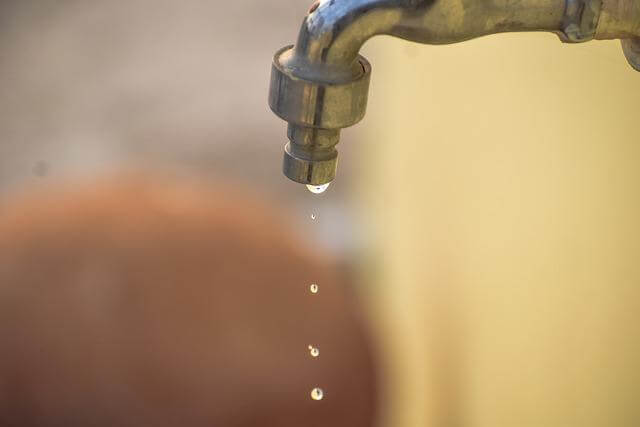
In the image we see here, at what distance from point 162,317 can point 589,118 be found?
60 centimetres

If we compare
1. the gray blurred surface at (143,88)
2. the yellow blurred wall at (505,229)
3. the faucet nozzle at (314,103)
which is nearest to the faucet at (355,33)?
the faucet nozzle at (314,103)

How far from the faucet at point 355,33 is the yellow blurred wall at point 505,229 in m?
0.42

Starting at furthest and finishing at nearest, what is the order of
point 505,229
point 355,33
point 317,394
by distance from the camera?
point 317,394 → point 505,229 → point 355,33

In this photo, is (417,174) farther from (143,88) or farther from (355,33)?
(355,33)

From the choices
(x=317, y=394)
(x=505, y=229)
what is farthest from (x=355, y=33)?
(x=317, y=394)

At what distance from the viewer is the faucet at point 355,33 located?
1.17 ft

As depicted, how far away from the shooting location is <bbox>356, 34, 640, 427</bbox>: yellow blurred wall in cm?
81

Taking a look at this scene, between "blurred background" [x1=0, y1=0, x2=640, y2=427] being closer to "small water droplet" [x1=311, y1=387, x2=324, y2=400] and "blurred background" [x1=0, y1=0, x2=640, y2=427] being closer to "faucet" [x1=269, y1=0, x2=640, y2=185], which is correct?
"small water droplet" [x1=311, y1=387, x2=324, y2=400]

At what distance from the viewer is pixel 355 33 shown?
359 millimetres

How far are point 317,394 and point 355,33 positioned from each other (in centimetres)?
73

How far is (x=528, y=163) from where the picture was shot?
868 millimetres

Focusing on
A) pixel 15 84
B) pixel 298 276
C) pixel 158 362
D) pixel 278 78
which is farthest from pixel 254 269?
pixel 278 78

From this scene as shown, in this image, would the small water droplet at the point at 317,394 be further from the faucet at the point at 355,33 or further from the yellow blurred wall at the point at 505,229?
the faucet at the point at 355,33

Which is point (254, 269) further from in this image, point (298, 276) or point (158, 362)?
point (158, 362)
